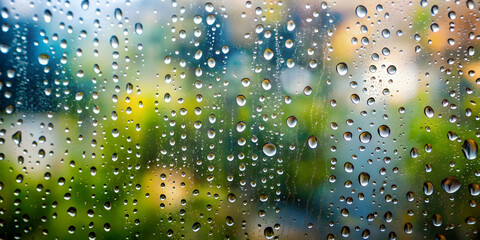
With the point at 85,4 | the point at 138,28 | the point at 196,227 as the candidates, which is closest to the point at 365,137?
the point at 196,227

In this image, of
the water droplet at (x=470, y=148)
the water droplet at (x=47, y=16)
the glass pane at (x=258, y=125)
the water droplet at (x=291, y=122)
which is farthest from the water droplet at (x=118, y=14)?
the water droplet at (x=470, y=148)

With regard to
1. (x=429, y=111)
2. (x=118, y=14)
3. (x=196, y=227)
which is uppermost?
(x=118, y=14)

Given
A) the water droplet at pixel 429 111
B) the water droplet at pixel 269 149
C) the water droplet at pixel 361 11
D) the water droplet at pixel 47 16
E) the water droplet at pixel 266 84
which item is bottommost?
the water droplet at pixel 269 149

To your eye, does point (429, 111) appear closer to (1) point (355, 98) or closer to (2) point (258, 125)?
(1) point (355, 98)

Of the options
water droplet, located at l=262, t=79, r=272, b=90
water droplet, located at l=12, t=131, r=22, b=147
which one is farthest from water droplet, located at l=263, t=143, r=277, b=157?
water droplet, located at l=12, t=131, r=22, b=147

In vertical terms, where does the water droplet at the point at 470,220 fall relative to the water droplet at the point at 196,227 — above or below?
above

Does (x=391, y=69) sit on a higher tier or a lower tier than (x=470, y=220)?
higher

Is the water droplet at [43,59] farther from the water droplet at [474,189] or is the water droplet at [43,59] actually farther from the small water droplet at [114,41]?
the water droplet at [474,189]
